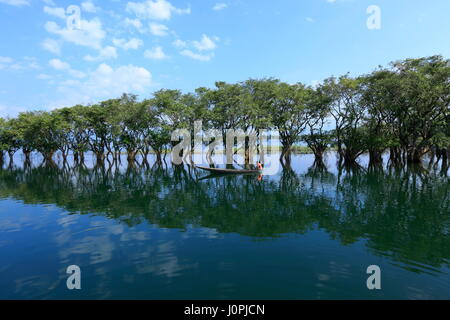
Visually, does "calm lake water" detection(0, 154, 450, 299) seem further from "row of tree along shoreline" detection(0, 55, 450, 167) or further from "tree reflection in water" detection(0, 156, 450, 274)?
"row of tree along shoreline" detection(0, 55, 450, 167)

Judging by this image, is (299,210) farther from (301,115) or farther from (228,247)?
(301,115)

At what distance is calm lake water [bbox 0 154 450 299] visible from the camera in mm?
6363

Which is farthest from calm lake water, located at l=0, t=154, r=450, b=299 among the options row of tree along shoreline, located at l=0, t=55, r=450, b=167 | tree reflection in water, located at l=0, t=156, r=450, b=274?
row of tree along shoreline, located at l=0, t=55, r=450, b=167

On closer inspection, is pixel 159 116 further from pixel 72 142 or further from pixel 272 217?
pixel 272 217

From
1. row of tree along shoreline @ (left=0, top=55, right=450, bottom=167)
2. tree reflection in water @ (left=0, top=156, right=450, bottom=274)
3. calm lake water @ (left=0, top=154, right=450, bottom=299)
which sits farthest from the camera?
row of tree along shoreline @ (left=0, top=55, right=450, bottom=167)

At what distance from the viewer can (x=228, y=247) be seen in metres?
8.99

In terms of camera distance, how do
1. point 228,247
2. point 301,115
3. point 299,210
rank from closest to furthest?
point 228,247 → point 299,210 → point 301,115

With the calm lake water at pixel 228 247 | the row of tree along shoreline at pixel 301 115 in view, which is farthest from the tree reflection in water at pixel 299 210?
the row of tree along shoreline at pixel 301 115

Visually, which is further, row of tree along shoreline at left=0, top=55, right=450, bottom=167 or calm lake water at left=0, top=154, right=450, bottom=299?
row of tree along shoreline at left=0, top=55, right=450, bottom=167

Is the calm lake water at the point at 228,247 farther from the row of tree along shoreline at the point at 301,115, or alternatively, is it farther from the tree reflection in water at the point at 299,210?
the row of tree along shoreline at the point at 301,115

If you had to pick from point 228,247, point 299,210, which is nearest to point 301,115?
point 299,210

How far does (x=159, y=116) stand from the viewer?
181 ft

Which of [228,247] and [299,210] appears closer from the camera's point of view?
[228,247]

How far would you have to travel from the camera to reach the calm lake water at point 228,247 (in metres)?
6.36
